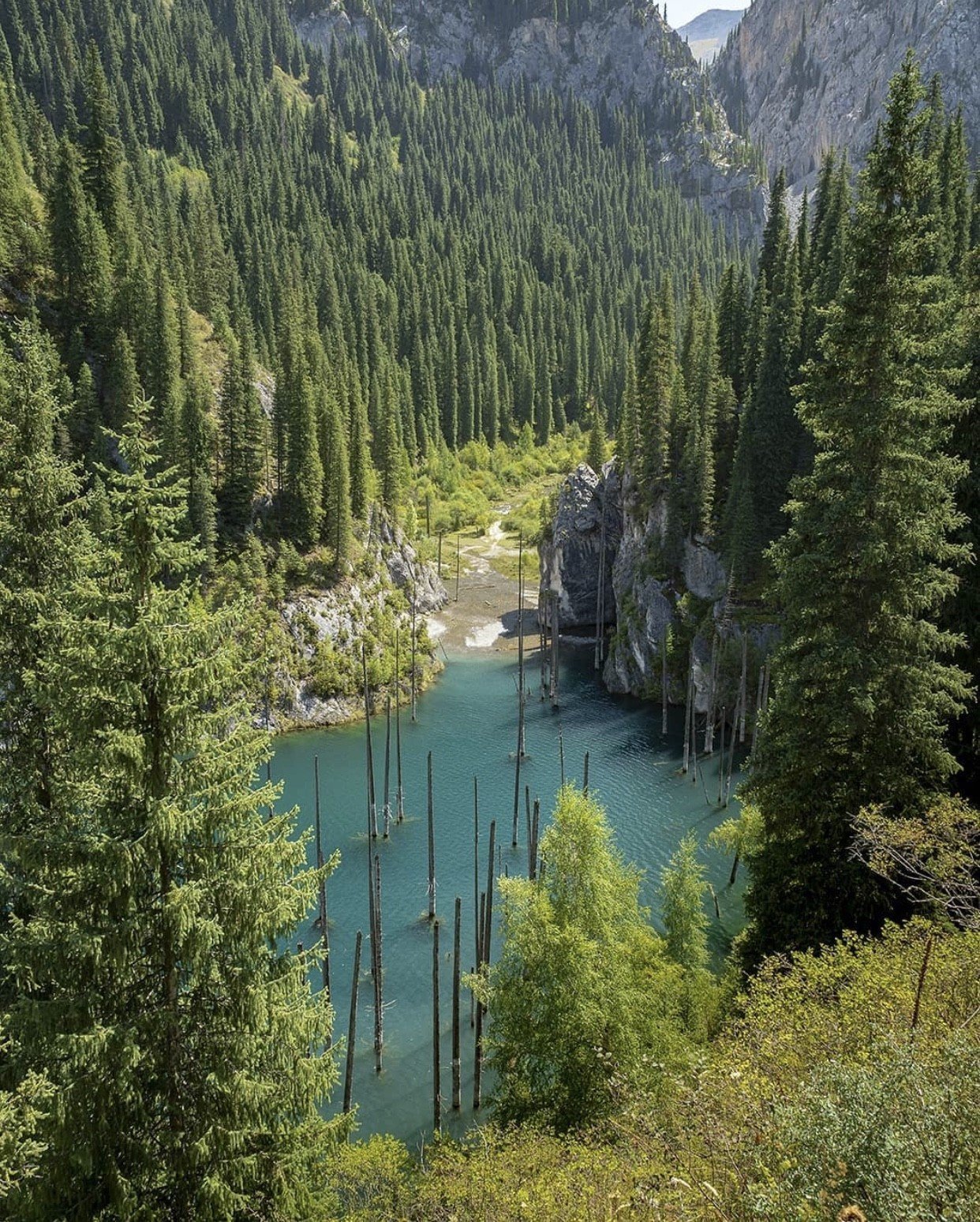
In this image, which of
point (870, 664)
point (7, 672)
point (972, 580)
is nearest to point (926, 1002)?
point (870, 664)

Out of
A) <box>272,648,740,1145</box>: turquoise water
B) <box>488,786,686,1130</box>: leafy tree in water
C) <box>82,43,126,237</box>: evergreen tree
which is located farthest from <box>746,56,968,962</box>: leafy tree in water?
<box>82,43,126,237</box>: evergreen tree

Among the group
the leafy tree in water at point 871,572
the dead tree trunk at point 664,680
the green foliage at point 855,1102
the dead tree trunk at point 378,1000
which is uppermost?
the leafy tree in water at point 871,572

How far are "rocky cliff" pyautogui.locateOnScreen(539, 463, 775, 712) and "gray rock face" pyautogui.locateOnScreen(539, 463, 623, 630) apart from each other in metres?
0.09

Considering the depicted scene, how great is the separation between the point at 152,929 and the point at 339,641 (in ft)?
203

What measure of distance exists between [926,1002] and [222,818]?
13503 millimetres

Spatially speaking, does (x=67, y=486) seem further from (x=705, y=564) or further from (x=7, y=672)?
(x=705, y=564)

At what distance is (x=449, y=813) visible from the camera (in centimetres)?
5450

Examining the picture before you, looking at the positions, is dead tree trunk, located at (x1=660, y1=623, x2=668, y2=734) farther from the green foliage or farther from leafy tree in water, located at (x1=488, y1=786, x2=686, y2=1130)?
the green foliage

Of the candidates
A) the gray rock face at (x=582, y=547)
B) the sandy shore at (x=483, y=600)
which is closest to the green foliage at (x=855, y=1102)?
the sandy shore at (x=483, y=600)

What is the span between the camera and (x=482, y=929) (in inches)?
1478

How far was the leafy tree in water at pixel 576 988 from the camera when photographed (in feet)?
74.9

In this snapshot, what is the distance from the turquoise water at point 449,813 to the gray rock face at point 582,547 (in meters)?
9.94

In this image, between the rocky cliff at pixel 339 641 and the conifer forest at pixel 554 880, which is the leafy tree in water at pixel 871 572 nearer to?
the conifer forest at pixel 554 880

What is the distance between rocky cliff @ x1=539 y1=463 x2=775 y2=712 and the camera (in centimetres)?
6328
